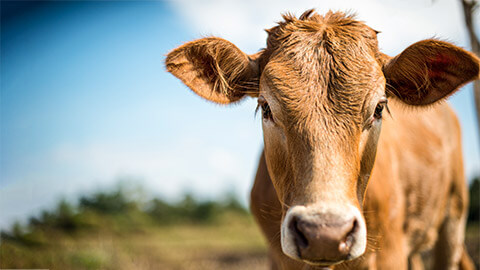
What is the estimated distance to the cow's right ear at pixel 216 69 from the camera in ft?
10.4

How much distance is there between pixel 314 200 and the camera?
216cm

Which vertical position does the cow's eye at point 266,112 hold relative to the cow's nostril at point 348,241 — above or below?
above

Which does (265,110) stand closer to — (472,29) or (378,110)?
(378,110)

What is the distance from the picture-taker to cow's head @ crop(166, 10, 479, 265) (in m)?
2.16

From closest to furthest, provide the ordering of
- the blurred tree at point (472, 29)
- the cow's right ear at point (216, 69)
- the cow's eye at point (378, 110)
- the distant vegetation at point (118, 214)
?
the cow's eye at point (378, 110)
the cow's right ear at point (216, 69)
the blurred tree at point (472, 29)
the distant vegetation at point (118, 214)

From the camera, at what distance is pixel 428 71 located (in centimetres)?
316

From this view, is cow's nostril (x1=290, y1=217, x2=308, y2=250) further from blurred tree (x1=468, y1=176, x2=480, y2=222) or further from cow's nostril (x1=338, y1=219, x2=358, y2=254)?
blurred tree (x1=468, y1=176, x2=480, y2=222)

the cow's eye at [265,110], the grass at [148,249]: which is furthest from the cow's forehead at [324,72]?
the grass at [148,249]

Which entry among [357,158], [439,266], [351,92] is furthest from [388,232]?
[439,266]

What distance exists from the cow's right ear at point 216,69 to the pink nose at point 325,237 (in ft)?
5.06

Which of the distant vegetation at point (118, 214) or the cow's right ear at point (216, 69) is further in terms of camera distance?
the distant vegetation at point (118, 214)

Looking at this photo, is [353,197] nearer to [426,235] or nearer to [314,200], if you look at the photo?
[314,200]

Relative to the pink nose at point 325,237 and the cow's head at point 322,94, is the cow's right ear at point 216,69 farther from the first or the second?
the pink nose at point 325,237

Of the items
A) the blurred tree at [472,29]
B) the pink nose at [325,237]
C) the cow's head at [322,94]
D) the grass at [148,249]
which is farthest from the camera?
the grass at [148,249]
